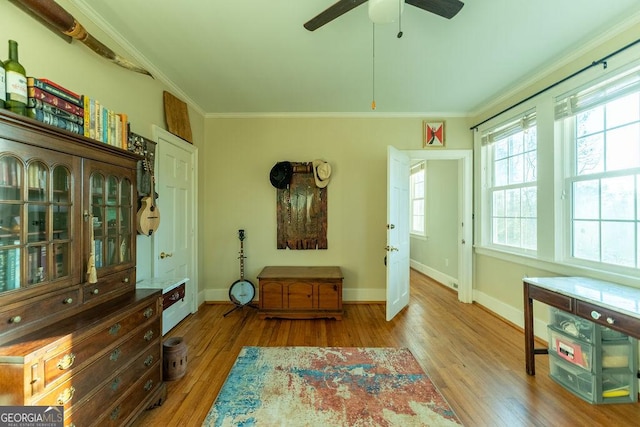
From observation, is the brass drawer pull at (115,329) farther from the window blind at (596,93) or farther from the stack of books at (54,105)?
the window blind at (596,93)

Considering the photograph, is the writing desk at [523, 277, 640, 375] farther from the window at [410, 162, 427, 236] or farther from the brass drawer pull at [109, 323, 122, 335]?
the window at [410, 162, 427, 236]

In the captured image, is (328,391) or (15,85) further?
(328,391)

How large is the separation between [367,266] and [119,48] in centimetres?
351

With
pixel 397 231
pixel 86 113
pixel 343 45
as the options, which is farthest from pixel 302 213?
pixel 86 113

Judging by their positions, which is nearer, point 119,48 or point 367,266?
point 119,48

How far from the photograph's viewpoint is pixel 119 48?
2117 mm

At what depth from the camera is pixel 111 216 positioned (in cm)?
161

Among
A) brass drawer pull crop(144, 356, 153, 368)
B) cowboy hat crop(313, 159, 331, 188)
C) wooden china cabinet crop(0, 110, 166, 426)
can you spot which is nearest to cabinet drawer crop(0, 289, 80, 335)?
wooden china cabinet crop(0, 110, 166, 426)

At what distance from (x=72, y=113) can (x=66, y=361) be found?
1209 mm

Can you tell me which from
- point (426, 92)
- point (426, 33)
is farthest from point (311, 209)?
point (426, 33)

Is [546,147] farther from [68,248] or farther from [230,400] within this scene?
[68,248]

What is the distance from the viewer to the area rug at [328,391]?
163cm

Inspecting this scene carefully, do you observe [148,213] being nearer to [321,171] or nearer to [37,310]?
[37,310]

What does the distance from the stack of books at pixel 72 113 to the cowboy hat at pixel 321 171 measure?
2.20 metres
